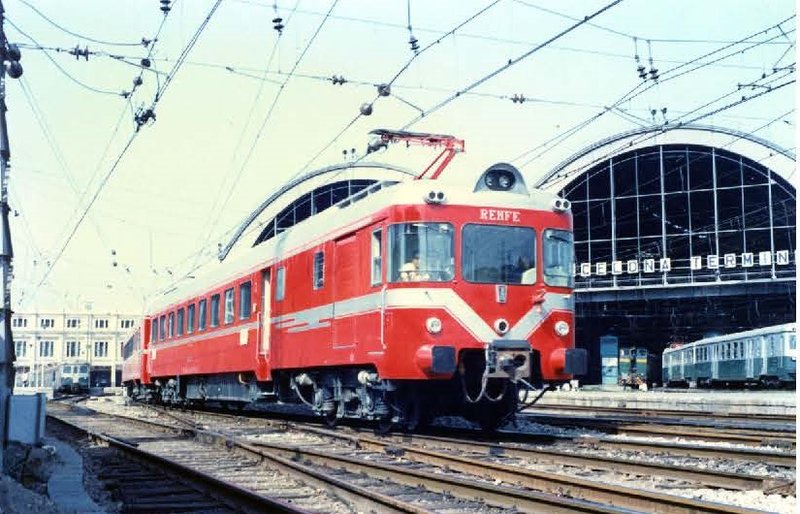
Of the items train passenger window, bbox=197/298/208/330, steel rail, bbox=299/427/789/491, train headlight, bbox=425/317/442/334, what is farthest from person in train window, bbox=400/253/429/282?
train passenger window, bbox=197/298/208/330

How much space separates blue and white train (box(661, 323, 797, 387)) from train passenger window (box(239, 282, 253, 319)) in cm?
2419

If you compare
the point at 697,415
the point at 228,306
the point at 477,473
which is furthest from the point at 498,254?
the point at 697,415

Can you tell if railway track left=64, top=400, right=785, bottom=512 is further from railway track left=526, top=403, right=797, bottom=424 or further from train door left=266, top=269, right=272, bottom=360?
railway track left=526, top=403, right=797, bottom=424

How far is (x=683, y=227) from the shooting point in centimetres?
6019

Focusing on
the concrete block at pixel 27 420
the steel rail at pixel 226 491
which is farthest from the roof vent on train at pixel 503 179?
the concrete block at pixel 27 420

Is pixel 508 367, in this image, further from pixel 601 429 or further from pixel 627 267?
pixel 627 267

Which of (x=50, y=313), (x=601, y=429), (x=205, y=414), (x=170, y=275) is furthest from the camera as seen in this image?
(x=50, y=313)

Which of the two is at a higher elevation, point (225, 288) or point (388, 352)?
point (225, 288)

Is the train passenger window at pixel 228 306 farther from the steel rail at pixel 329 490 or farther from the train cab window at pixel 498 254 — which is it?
the train cab window at pixel 498 254

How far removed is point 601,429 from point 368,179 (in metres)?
44.9

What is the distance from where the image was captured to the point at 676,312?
59.9 meters

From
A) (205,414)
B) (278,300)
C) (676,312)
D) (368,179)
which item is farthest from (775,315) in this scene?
(278,300)

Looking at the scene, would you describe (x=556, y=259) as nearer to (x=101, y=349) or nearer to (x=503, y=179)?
(x=503, y=179)

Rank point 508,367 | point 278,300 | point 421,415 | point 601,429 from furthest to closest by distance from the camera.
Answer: point 278,300, point 601,429, point 421,415, point 508,367
